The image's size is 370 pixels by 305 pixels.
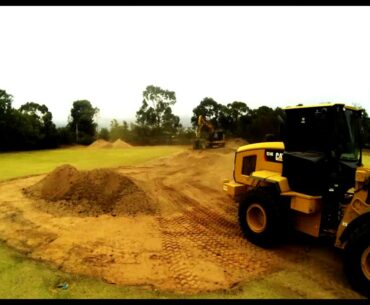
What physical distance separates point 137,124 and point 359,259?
139 ft

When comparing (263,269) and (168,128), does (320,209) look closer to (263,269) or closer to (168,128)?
(263,269)

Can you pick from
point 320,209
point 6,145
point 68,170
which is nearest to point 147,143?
point 6,145

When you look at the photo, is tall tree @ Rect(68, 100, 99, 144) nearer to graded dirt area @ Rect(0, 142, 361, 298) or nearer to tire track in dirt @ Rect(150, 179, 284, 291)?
graded dirt area @ Rect(0, 142, 361, 298)

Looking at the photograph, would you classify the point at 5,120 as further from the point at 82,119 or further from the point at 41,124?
the point at 82,119

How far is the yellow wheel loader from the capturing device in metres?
5.65

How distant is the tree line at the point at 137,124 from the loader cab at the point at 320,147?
23641 millimetres

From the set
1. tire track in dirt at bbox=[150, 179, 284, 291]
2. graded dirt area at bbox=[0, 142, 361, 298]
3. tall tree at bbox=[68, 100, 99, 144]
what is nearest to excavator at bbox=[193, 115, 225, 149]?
graded dirt area at bbox=[0, 142, 361, 298]

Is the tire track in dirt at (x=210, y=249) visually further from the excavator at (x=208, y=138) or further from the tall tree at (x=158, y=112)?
the tall tree at (x=158, y=112)

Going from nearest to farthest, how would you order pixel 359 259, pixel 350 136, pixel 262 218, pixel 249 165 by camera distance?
pixel 359 259 < pixel 350 136 < pixel 262 218 < pixel 249 165

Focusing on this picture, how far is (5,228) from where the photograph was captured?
24.8 ft

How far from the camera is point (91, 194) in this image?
9164 millimetres

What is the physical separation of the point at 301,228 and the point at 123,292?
10.4ft

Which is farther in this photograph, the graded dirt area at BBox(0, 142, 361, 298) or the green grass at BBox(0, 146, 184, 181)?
the green grass at BBox(0, 146, 184, 181)

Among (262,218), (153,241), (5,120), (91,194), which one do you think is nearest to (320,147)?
(262,218)
